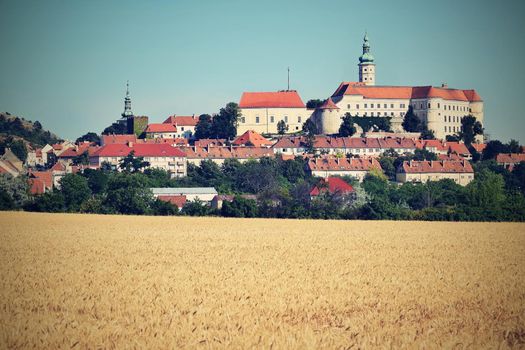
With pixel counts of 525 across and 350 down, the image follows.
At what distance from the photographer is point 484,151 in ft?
395

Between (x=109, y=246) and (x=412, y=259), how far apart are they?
935cm

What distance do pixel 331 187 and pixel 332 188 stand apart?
1.67ft

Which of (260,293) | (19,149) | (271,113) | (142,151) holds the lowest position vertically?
(260,293)

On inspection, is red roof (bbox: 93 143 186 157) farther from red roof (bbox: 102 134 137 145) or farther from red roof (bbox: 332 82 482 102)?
red roof (bbox: 332 82 482 102)

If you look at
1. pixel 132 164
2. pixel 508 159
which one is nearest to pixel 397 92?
pixel 508 159

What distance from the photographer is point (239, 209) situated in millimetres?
53719

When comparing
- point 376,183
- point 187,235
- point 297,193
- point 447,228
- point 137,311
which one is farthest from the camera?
point 376,183

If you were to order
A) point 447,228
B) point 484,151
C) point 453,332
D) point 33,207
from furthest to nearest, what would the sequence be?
point 484,151, point 33,207, point 447,228, point 453,332

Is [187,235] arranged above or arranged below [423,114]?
below

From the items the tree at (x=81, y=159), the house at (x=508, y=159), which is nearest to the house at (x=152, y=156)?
the tree at (x=81, y=159)

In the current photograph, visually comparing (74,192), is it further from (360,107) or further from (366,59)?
(366,59)

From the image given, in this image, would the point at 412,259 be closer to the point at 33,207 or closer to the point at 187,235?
the point at 187,235

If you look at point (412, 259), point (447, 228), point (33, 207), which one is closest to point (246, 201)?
point (33, 207)

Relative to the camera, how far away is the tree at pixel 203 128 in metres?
126
